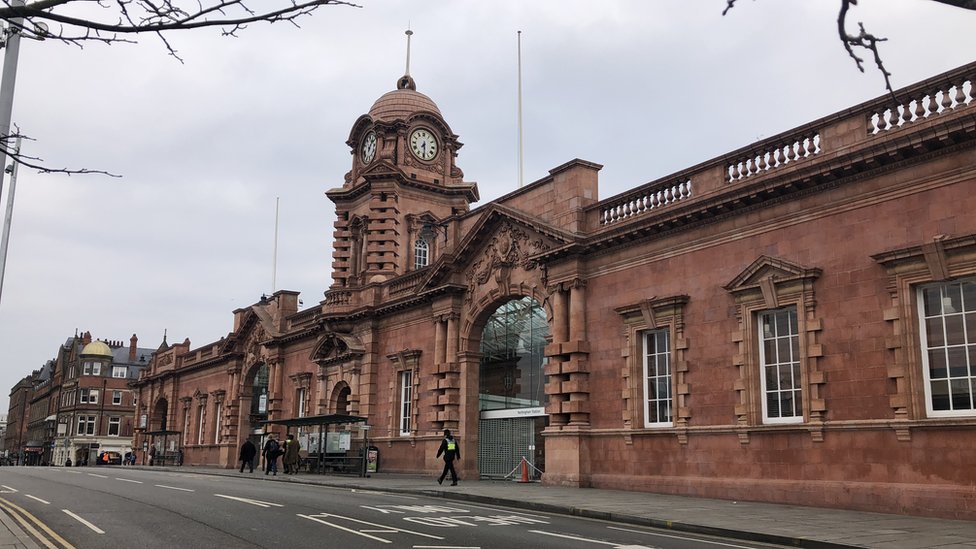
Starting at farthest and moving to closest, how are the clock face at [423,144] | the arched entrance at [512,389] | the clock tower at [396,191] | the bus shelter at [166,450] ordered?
the bus shelter at [166,450]
the clock face at [423,144]
the clock tower at [396,191]
the arched entrance at [512,389]

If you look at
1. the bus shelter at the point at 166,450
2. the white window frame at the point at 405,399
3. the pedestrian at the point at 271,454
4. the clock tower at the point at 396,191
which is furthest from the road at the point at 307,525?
the bus shelter at the point at 166,450

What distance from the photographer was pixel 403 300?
1321 inches

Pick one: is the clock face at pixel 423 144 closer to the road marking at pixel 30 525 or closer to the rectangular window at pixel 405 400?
the rectangular window at pixel 405 400

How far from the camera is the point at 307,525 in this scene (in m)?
13.0

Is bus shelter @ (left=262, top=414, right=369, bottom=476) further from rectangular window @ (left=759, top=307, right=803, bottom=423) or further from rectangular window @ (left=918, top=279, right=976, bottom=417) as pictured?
rectangular window @ (left=918, top=279, right=976, bottom=417)

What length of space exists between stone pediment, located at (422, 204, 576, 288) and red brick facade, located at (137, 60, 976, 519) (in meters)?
0.09

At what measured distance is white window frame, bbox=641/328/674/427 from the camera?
2169 cm

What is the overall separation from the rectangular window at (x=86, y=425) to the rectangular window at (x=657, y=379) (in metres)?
97.7

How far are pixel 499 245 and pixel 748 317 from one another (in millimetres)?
10817

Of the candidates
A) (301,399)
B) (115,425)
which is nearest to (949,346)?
(301,399)

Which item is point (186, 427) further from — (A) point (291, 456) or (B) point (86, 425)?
(B) point (86, 425)

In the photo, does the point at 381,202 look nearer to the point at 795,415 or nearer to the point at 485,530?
the point at 795,415

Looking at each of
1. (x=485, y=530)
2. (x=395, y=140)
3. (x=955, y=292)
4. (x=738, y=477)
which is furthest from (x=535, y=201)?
(x=395, y=140)

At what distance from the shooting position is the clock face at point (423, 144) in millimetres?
44031
